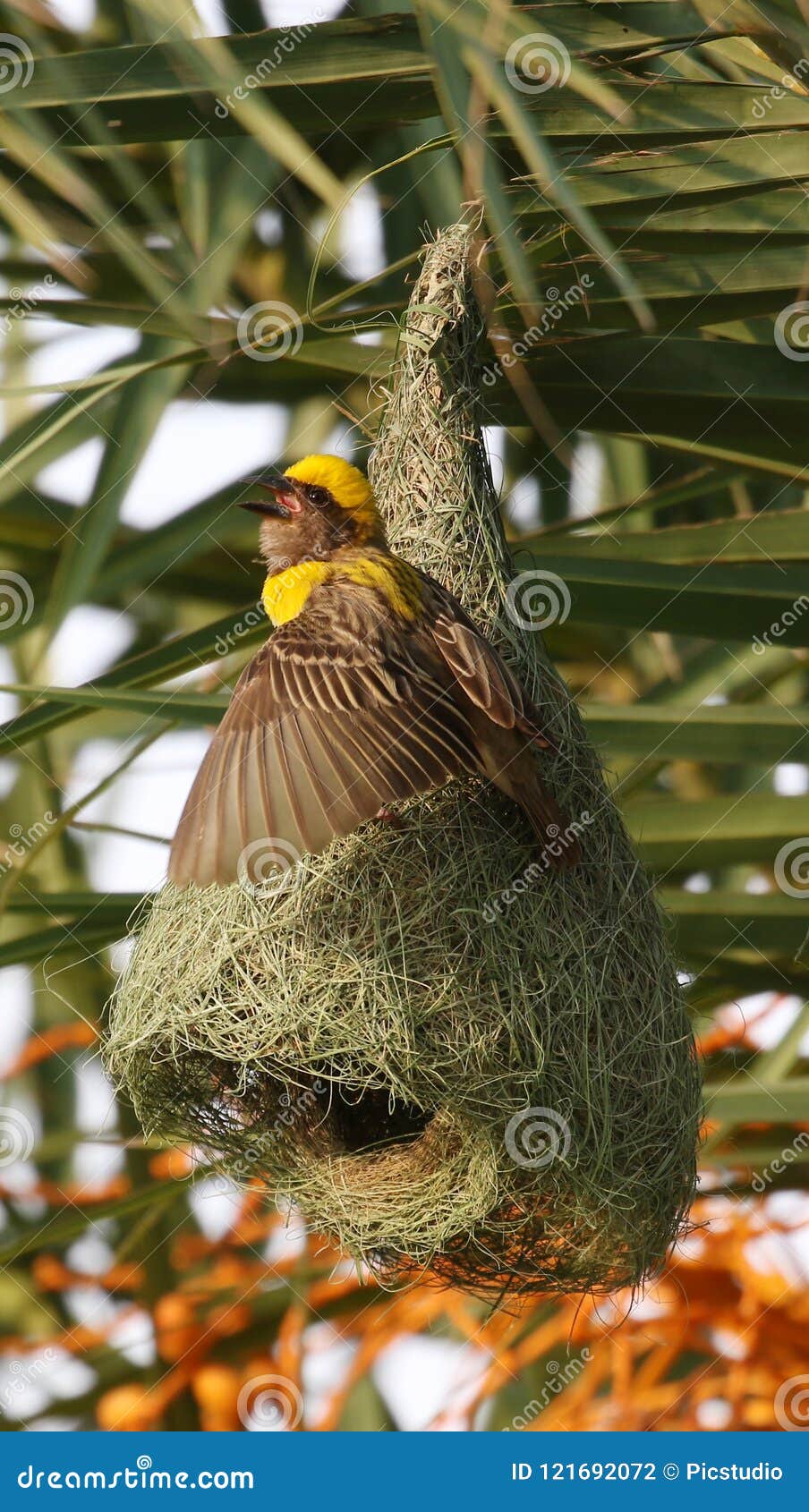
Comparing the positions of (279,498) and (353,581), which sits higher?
(279,498)

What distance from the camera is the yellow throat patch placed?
2.69 metres

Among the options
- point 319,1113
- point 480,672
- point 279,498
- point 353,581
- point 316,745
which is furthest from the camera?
point 279,498

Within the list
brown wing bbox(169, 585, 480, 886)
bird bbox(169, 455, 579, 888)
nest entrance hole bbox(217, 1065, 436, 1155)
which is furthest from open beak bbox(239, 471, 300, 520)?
nest entrance hole bbox(217, 1065, 436, 1155)

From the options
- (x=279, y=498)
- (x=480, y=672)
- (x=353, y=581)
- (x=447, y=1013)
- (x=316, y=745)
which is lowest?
(x=447, y=1013)

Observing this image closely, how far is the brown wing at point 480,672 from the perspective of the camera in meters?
2.55

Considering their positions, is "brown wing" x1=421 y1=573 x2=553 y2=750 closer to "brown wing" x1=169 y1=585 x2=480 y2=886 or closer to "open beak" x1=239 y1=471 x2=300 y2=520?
"brown wing" x1=169 y1=585 x2=480 y2=886

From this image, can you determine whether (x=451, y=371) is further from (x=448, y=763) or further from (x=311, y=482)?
(x=448, y=763)

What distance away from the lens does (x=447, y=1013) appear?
2531 millimetres

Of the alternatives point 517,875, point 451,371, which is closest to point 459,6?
point 451,371

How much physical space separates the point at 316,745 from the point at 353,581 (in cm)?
41

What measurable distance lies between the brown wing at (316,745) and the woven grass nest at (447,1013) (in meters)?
0.17

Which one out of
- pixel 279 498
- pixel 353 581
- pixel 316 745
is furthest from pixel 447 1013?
pixel 279 498

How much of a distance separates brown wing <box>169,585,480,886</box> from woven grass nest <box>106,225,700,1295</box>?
0.55 feet

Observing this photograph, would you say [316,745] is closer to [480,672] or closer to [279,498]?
[480,672]
